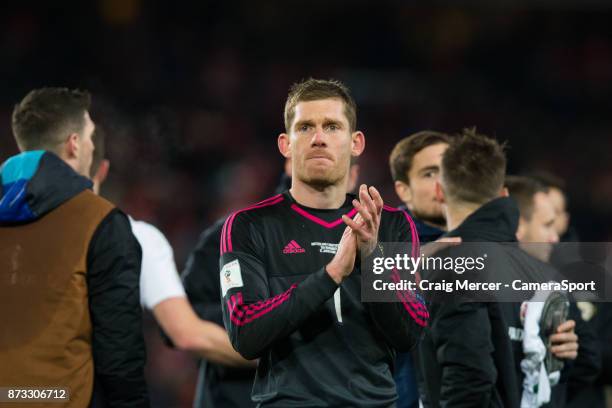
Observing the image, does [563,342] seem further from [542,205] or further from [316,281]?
[316,281]

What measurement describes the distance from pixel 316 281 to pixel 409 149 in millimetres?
2025

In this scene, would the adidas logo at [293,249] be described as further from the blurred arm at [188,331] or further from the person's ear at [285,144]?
the blurred arm at [188,331]

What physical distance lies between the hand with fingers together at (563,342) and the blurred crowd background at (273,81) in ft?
14.4

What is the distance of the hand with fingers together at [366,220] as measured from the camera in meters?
2.70

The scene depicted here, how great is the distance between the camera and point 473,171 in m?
3.95

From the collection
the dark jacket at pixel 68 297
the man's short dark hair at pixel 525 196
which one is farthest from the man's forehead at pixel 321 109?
the man's short dark hair at pixel 525 196

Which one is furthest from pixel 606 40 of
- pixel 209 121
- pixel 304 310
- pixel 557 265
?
pixel 304 310

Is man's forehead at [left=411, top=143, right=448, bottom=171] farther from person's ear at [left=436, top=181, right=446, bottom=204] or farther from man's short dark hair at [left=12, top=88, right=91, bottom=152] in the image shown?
man's short dark hair at [left=12, top=88, right=91, bottom=152]

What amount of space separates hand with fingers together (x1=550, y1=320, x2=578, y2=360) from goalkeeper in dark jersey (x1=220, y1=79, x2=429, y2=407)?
116 centimetres

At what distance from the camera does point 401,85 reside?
11219mm

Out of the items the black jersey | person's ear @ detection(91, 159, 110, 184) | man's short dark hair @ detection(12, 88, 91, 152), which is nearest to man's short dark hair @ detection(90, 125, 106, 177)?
person's ear @ detection(91, 159, 110, 184)

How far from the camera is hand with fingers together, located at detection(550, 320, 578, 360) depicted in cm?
389

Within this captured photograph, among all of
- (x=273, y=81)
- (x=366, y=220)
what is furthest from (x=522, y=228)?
(x=273, y=81)

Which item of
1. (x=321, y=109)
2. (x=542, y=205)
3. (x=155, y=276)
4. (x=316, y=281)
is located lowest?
(x=316, y=281)
